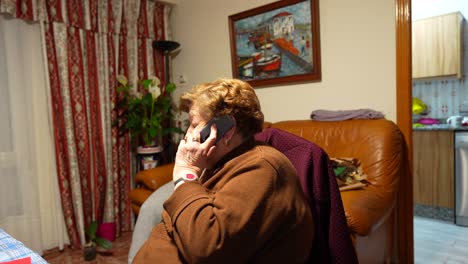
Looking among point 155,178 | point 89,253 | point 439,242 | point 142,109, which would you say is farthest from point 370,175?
point 89,253

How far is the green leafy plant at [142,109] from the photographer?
274cm

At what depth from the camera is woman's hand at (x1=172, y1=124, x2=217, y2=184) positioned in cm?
89

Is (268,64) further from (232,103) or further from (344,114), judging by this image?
(232,103)

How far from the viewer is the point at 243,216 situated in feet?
2.35

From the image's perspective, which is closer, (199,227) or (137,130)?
(199,227)

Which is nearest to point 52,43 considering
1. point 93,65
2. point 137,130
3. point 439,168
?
point 93,65

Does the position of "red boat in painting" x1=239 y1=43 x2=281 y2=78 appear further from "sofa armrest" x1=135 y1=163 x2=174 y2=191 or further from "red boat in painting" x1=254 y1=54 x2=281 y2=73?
"sofa armrest" x1=135 y1=163 x2=174 y2=191

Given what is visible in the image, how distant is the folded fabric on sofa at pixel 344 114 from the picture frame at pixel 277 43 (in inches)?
12.3

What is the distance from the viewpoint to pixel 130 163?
9.77ft

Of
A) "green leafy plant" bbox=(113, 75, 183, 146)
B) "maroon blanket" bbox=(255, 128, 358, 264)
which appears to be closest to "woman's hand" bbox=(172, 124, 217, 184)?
"maroon blanket" bbox=(255, 128, 358, 264)

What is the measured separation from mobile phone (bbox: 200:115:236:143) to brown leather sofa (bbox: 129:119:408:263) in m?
0.82

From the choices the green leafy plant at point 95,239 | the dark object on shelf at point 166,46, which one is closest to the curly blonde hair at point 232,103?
the green leafy plant at point 95,239

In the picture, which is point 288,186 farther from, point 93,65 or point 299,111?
point 93,65

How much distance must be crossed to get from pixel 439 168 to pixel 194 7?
8.99ft
